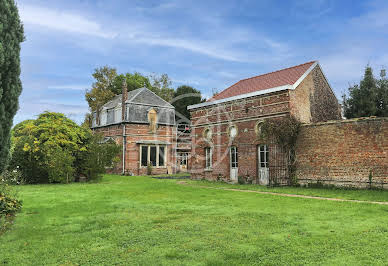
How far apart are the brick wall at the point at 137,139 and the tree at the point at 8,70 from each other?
20.5 m

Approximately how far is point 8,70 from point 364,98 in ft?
75.3

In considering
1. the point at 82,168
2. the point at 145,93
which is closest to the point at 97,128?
the point at 145,93

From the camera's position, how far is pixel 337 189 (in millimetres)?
13164

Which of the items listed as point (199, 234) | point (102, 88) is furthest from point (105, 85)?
point (199, 234)

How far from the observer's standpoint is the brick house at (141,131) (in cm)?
2680

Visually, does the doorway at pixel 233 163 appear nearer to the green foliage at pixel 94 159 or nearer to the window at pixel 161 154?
the green foliage at pixel 94 159

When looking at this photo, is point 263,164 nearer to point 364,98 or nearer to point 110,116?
point 364,98

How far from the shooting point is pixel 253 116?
54.9 ft

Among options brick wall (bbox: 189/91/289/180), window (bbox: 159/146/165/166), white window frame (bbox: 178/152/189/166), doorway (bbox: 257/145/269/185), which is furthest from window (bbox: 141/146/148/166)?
doorway (bbox: 257/145/269/185)

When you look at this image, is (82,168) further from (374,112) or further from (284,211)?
(374,112)

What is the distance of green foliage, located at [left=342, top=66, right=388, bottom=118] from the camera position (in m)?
21.4

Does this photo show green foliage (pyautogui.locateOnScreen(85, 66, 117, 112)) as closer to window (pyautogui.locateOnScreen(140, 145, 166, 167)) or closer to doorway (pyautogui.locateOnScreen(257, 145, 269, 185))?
window (pyautogui.locateOnScreen(140, 145, 166, 167))

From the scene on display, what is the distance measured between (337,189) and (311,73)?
23.4ft

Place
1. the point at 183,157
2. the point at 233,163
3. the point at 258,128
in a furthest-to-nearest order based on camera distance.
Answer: the point at 183,157, the point at 233,163, the point at 258,128
